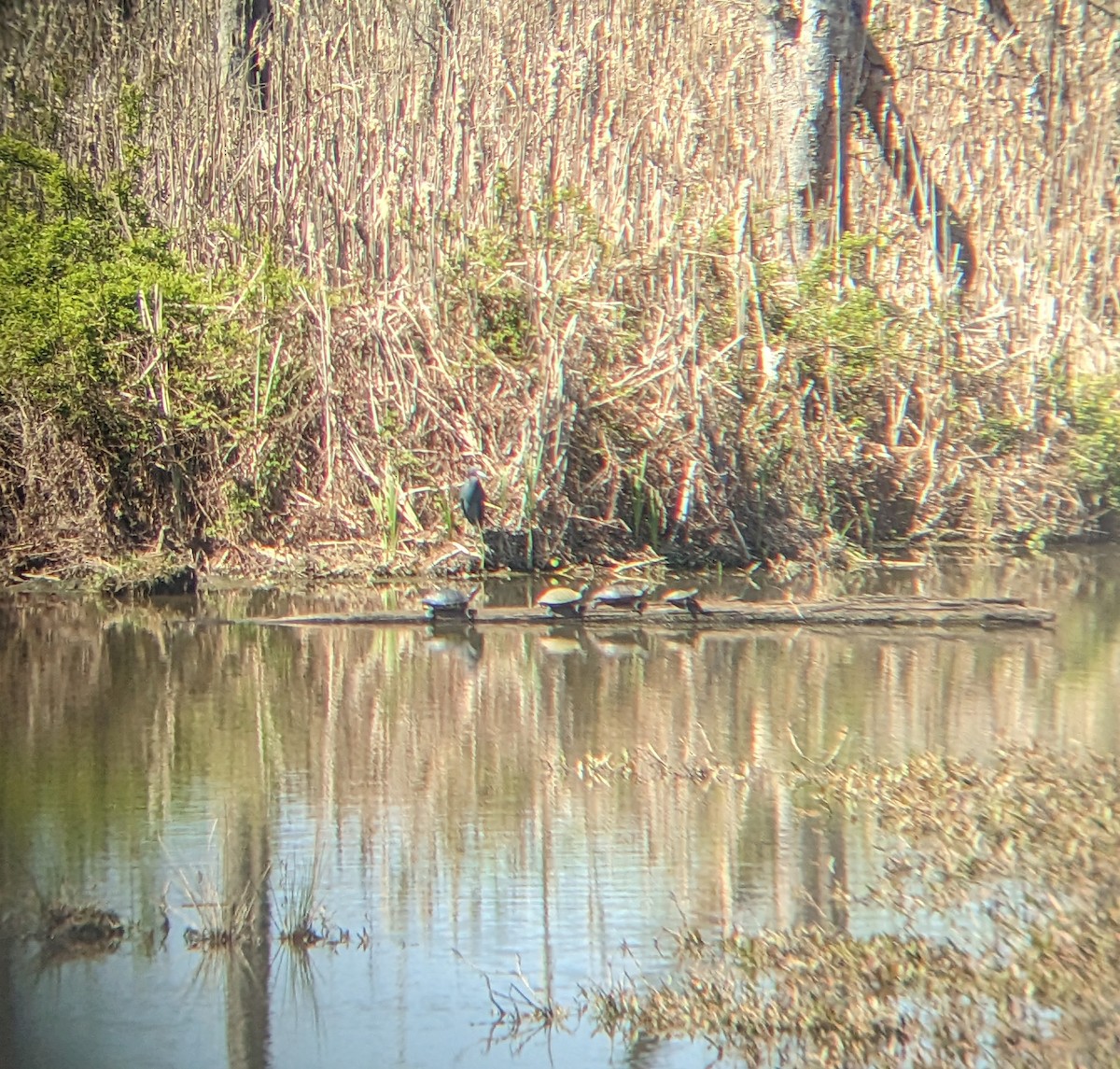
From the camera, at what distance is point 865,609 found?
1043 cm

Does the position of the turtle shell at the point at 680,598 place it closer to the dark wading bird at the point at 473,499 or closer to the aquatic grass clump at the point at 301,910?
the dark wading bird at the point at 473,499

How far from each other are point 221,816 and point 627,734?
206cm

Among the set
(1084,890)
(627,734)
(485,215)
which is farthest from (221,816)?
(485,215)

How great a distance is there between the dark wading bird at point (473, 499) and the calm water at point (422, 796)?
0.63 metres

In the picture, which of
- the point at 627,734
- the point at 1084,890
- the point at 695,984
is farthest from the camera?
the point at 627,734

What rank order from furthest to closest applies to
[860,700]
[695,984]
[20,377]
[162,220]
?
[162,220]
[20,377]
[860,700]
[695,984]

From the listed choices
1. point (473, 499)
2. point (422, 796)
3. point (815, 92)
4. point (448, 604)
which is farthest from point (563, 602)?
point (815, 92)

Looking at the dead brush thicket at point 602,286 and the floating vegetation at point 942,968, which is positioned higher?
the dead brush thicket at point 602,286

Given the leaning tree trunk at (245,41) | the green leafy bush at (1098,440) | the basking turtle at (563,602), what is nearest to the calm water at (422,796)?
the basking turtle at (563,602)

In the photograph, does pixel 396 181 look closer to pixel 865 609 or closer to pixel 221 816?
pixel 865 609

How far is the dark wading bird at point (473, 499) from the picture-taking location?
1132cm

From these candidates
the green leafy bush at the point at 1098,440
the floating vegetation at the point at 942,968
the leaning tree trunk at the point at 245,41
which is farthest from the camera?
the leaning tree trunk at the point at 245,41

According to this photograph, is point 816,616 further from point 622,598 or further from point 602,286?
point 602,286

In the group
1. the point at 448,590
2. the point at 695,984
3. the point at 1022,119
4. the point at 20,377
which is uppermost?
the point at 1022,119
